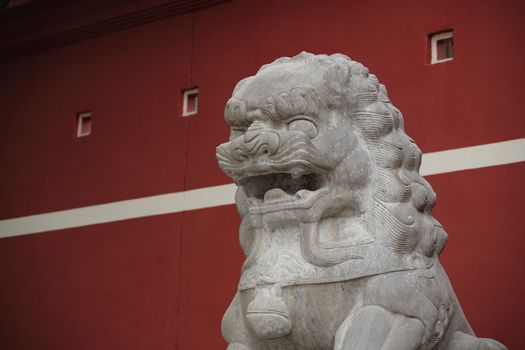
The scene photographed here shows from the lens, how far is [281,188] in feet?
13.2

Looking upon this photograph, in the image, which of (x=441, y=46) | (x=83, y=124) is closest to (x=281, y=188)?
(x=441, y=46)

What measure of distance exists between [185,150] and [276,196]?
3314 millimetres

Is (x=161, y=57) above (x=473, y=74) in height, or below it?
above

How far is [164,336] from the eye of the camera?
22.9 feet

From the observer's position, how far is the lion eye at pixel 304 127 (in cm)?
392

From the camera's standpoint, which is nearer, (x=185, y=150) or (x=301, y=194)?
(x=301, y=194)

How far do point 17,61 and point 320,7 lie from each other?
2.59m

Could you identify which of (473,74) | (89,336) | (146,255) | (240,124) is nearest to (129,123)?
(146,255)

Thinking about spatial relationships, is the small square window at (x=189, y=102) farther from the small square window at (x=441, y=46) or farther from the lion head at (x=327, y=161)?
the lion head at (x=327, y=161)

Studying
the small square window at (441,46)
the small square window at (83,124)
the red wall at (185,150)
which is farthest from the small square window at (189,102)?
the small square window at (441,46)

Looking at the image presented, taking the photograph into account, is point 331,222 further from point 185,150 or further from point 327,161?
point 185,150

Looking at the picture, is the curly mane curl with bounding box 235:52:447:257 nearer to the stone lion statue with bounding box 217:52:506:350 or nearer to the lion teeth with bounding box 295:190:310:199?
the stone lion statue with bounding box 217:52:506:350

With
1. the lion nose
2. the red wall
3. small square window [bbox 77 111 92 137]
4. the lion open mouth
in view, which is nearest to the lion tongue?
the lion open mouth

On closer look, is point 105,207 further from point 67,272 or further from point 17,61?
point 17,61
